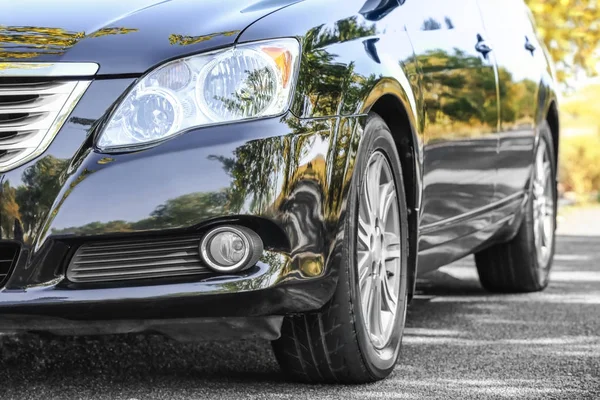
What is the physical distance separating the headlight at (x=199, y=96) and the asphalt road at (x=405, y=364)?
2.82 feet

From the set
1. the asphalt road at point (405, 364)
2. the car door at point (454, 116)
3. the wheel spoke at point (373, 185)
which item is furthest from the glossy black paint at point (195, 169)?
the car door at point (454, 116)

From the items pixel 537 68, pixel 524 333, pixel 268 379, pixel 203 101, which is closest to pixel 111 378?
pixel 268 379

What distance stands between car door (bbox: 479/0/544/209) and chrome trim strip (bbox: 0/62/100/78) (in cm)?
252

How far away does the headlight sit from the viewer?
374 cm

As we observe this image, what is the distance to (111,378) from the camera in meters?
4.47

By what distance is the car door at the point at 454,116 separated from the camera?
4875 mm

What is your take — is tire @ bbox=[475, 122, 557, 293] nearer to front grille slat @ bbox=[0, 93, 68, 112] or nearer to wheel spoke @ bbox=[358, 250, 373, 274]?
wheel spoke @ bbox=[358, 250, 373, 274]

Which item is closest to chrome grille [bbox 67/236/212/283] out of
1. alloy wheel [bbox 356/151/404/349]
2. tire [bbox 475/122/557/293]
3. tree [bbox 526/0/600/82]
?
alloy wheel [bbox 356/151/404/349]

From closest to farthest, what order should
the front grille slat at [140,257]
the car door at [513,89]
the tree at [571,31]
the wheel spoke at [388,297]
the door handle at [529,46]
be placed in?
the front grille slat at [140,257], the wheel spoke at [388,297], the car door at [513,89], the door handle at [529,46], the tree at [571,31]

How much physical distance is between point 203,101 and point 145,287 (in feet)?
1.76

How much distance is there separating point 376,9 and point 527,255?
2.82m

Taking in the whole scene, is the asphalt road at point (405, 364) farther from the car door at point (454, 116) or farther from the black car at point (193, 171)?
the car door at point (454, 116)

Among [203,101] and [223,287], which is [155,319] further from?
[203,101]

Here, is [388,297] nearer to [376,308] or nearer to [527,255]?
[376,308]
